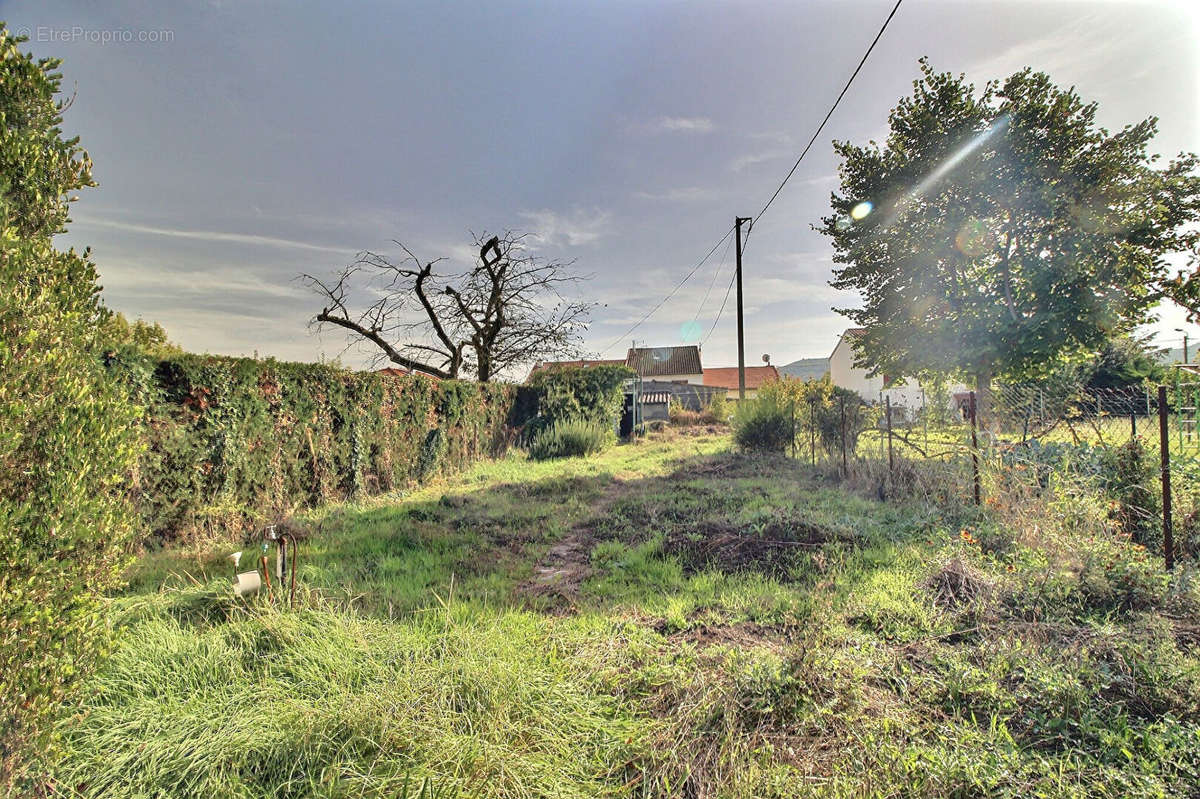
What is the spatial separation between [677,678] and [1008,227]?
1421 centimetres

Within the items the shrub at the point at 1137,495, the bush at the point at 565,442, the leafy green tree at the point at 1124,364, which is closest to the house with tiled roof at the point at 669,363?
the leafy green tree at the point at 1124,364

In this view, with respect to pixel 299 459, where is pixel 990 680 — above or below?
below

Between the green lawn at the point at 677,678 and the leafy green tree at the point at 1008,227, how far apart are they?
363 inches

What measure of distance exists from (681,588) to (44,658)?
10.8 ft

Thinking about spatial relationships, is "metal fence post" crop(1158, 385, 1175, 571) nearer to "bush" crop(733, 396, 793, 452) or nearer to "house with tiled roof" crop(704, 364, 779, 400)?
"bush" crop(733, 396, 793, 452)

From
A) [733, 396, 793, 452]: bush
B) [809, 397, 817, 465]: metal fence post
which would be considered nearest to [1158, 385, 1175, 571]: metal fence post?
[809, 397, 817, 465]: metal fence post

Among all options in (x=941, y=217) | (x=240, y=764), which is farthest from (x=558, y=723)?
(x=941, y=217)

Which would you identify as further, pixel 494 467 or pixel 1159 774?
pixel 494 467

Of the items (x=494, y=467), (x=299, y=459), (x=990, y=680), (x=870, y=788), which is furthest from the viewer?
(x=494, y=467)

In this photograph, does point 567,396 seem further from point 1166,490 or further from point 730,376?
point 730,376

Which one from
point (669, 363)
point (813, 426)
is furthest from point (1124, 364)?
point (669, 363)

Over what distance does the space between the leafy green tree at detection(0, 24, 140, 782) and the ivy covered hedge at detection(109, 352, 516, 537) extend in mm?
3141

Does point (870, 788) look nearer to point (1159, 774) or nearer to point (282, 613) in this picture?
point (1159, 774)

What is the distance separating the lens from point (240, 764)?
1743 mm
